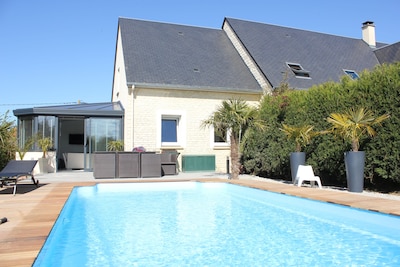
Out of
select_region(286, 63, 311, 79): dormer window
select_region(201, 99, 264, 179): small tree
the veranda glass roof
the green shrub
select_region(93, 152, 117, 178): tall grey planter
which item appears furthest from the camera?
select_region(286, 63, 311, 79): dormer window

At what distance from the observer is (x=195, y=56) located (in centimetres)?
1802

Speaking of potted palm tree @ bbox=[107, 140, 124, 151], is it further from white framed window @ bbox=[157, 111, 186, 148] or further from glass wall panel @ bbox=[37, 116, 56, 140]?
glass wall panel @ bbox=[37, 116, 56, 140]

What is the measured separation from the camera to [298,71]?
17859 mm

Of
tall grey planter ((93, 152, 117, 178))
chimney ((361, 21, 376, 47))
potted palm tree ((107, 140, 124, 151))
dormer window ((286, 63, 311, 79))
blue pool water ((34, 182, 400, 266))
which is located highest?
chimney ((361, 21, 376, 47))

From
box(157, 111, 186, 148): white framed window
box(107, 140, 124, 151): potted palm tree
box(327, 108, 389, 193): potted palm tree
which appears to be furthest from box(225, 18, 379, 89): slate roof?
box(327, 108, 389, 193): potted palm tree

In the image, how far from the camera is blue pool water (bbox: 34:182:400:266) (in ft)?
12.3

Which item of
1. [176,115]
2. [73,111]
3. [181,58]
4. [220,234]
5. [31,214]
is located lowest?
[220,234]

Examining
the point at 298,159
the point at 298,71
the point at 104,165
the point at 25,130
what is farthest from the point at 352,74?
the point at 25,130

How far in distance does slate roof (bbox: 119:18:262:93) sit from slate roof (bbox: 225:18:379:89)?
105 centimetres

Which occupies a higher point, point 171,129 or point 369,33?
point 369,33

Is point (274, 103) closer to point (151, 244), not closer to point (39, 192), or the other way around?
point (39, 192)

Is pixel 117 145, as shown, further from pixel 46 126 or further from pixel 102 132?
pixel 46 126

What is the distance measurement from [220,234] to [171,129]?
11.3 meters

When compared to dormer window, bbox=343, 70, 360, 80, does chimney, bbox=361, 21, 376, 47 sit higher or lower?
higher
